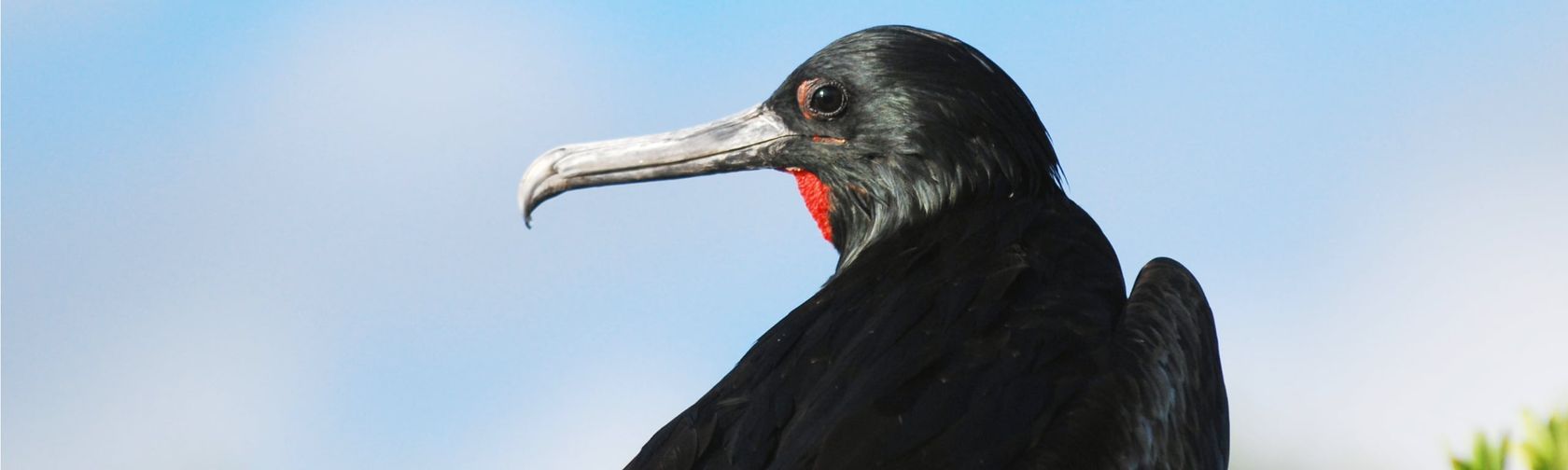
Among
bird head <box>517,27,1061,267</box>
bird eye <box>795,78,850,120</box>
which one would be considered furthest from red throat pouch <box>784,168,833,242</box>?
bird eye <box>795,78,850,120</box>

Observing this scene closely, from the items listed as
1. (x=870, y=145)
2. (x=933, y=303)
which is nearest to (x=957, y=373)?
(x=933, y=303)

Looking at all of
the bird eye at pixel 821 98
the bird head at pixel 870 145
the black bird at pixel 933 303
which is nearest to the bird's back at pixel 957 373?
the black bird at pixel 933 303

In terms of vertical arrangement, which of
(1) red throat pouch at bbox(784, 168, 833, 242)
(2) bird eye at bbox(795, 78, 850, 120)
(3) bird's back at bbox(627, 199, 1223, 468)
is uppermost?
(2) bird eye at bbox(795, 78, 850, 120)

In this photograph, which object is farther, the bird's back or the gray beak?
the gray beak

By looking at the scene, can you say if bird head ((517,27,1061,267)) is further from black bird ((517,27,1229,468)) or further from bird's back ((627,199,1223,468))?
bird's back ((627,199,1223,468))

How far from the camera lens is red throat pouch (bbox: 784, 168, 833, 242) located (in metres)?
3.74

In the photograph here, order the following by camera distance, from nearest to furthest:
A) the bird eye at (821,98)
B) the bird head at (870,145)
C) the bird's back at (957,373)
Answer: the bird's back at (957,373)
the bird head at (870,145)
the bird eye at (821,98)

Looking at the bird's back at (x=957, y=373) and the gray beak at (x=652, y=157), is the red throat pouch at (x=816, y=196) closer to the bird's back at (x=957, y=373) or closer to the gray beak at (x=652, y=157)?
the gray beak at (x=652, y=157)

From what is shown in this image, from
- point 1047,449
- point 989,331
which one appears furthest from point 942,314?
point 1047,449

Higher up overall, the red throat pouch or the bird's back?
the red throat pouch

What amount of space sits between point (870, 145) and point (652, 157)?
43cm

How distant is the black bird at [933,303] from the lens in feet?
Answer: 8.71

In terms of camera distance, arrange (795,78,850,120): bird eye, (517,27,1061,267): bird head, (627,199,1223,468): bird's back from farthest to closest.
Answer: (795,78,850,120): bird eye → (517,27,1061,267): bird head → (627,199,1223,468): bird's back

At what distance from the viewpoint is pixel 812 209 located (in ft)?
12.5
